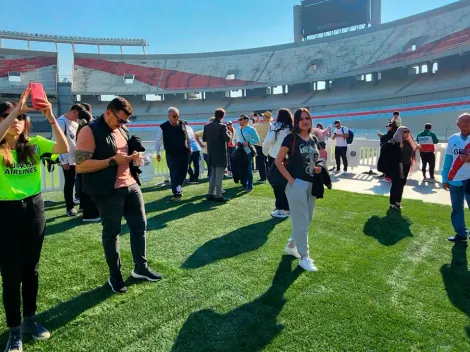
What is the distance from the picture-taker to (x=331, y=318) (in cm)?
263

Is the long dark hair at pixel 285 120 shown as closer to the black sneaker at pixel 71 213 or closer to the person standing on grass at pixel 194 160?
the black sneaker at pixel 71 213

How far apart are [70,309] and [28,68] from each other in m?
43.8

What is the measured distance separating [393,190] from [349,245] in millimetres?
2300

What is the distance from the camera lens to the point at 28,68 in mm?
37969

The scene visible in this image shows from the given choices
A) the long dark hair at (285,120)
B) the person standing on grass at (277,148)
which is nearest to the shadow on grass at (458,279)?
the person standing on grass at (277,148)

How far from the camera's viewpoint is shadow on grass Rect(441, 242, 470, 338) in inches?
114

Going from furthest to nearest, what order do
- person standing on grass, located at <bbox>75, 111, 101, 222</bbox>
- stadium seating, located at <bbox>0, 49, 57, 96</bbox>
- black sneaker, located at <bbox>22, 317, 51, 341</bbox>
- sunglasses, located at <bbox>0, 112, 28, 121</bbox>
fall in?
stadium seating, located at <bbox>0, 49, 57, 96</bbox>
person standing on grass, located at <bbox>75, 111, 101, 222</bbox>
black sneaker, located at <bbox>22, 317, 51, 341</bbox>
sunglasses, located at <bbox>0, 112, 28, 121</bbox>

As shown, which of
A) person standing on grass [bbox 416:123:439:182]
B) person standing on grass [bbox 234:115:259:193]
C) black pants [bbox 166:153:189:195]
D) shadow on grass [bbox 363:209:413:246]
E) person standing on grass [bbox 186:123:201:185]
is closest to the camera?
shadow on grass [bbox 363:209:413:246]

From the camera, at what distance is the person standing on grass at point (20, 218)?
2.19m

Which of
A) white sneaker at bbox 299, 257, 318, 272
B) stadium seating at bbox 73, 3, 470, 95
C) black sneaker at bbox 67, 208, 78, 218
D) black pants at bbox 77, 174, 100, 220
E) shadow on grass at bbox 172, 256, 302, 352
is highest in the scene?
stadium seating at bbox 73, 3, 470, 95

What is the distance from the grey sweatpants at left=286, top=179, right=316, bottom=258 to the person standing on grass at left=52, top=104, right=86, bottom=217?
10.9 ft

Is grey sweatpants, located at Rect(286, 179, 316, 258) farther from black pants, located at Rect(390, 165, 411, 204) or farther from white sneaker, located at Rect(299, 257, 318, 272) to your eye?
black pants, located at Rect(390, 165, 411, 204)

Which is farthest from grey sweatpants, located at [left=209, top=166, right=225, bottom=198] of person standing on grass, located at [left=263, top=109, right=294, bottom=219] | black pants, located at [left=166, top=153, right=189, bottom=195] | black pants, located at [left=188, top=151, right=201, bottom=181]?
black pants, located at [left=188, top=151, right=201, bottom=181]

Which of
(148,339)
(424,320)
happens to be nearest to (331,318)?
(424,320)
